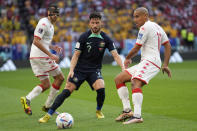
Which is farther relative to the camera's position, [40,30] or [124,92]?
[40,30]

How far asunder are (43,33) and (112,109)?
7.98 feet

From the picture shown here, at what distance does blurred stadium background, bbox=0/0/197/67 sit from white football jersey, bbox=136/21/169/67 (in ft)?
59.8

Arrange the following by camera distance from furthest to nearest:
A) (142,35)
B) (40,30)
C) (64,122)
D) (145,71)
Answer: (40,30), (145,71), (142,35), (64,122)

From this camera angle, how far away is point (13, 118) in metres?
9.27

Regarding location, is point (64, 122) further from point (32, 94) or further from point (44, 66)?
point (44, 66)

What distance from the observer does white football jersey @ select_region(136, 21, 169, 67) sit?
7.98 m

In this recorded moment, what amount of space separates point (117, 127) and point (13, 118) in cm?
262

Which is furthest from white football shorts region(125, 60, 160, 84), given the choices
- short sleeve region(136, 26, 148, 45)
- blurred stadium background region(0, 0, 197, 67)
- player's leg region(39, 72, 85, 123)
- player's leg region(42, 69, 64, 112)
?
blurred stadium background region(0, 0, 197, 67)

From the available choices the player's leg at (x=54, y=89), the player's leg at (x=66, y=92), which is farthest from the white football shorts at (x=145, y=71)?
the player's leg at (x=54, y=89)

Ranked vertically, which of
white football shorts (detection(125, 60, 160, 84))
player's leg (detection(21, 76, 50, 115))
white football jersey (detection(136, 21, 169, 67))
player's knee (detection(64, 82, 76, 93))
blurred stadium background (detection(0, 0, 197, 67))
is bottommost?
blurred stadium background (detection(0, 0, 197, 67))

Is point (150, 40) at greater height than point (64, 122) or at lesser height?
greater

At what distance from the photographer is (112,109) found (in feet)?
33.8

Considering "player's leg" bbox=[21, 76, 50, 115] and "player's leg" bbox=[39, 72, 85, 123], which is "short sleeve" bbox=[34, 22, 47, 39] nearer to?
"player's leg" bbox=[21, 76, 50, 115]

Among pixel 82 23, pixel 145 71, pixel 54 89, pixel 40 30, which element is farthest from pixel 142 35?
pixel 82 23
